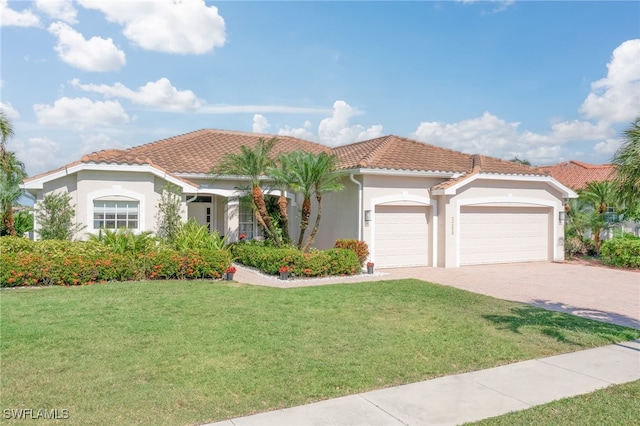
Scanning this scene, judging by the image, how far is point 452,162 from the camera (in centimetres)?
2038

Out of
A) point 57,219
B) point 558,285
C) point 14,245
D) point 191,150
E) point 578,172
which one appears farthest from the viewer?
point 578,172

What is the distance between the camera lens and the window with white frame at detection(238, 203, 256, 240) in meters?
20.4

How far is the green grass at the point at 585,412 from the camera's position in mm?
4848

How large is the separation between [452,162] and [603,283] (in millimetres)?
7973

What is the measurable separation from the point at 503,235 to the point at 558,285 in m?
5.84

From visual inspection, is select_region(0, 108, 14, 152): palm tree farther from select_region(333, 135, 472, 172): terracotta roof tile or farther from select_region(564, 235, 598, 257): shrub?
select_region(564, 235, 598, 257): shrub

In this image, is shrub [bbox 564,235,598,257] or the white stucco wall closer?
the white stucco wall

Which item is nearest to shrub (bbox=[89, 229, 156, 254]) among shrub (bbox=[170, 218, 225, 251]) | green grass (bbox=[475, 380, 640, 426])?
shrub (bbox=[170, 218, 225, 251])

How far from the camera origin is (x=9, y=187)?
72.6 feet

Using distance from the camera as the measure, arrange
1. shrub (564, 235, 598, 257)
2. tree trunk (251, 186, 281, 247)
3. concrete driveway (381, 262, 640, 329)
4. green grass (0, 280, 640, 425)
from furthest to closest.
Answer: shrub (564, 235, 598, 257)
tree trunk (251, 186, 281, 247)
concrete driveway (381, 262, 640, 329)
green grass (0, 280, 640, 425)

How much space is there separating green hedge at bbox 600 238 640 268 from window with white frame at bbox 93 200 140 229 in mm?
20203

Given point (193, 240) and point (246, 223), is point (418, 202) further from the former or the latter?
point (193, 240)

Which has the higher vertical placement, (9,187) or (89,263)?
(9,187)

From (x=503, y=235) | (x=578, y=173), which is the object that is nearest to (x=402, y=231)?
(x=503, y=235)
